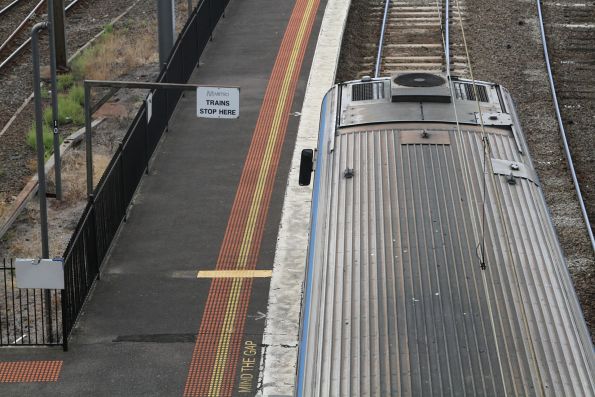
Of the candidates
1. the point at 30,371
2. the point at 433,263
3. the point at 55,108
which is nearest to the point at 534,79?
the point at 55,108

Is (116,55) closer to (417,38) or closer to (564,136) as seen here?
(417,38)

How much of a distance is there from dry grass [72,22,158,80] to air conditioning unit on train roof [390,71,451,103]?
13.0 m

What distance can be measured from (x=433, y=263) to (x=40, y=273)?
225 inches

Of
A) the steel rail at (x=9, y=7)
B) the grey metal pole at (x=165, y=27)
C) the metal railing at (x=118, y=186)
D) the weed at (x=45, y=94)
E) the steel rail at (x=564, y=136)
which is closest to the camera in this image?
the metal railing at (x=118, y=186)

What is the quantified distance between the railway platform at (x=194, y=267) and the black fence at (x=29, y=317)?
12.7 inches

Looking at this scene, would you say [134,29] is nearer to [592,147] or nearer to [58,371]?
[592,147]

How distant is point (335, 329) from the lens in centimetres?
960

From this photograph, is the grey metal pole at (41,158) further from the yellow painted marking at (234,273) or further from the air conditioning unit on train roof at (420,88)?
the air conditioning unit on train roof at (420,88)

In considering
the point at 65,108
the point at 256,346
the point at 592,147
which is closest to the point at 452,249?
the point at 256,346

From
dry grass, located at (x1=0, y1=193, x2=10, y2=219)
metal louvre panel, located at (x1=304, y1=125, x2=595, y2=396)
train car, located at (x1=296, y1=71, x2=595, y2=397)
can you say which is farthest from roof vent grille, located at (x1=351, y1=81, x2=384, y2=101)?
dry grass, located at (x1=0, y1=193, x2=10, y2=219)

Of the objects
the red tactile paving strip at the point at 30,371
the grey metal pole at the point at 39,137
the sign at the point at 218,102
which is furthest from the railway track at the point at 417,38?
the red tactile paving strip at the point at 30,371

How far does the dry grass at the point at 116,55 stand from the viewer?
26.9 metres

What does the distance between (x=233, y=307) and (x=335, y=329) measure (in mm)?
6047

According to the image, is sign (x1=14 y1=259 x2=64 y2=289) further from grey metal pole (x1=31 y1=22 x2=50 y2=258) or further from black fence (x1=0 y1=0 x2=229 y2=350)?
grey metal pole (x1=31 y1=22 x2=50 y2=258)
